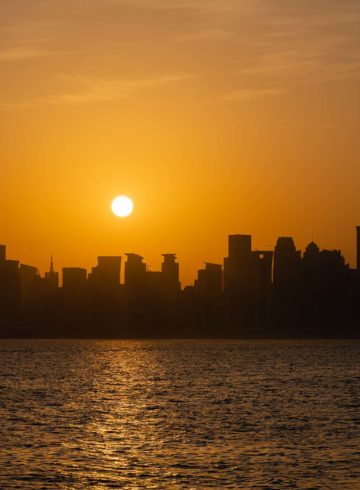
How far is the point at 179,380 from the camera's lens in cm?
17212

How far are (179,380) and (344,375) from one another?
34660mm

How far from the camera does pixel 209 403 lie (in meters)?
119

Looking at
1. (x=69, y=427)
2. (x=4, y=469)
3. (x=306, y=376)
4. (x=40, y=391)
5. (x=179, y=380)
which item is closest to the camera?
(x=4, y=469)

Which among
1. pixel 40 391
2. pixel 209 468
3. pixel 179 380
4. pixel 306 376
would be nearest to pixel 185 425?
pixel 209 468

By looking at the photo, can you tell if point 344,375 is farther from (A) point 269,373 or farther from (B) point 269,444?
(B) point 269,444

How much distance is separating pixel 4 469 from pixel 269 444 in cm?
2134

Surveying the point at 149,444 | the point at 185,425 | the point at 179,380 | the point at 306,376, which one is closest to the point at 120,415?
the point at 185,425

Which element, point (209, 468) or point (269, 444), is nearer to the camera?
point (209, 468)

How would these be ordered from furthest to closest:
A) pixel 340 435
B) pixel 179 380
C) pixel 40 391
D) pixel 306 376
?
pixel 306 376, pixel 179 380, pixel 40 391, pixel 340 435

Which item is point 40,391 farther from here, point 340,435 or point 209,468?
point 209,468

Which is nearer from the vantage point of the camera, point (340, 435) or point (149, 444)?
point (149, 444)

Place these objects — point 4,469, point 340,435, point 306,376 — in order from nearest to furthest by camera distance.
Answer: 1. point 4,469
2. point 340,435
3. point 306,376

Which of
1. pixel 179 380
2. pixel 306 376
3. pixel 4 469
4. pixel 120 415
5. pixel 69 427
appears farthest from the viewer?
pixel 306 376

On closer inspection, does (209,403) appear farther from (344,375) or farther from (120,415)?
(344,375)
